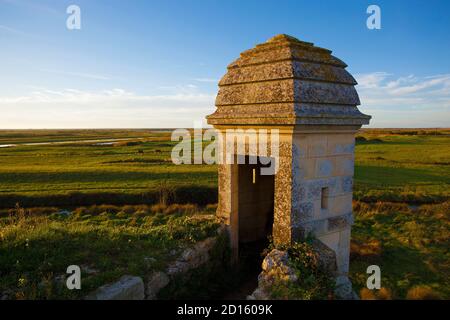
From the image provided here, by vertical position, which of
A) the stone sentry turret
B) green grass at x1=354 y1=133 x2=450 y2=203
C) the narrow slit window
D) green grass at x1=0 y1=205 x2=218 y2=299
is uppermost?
the stone sentry turret

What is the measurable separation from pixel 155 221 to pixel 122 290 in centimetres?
810

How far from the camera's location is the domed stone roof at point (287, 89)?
4.57 metres

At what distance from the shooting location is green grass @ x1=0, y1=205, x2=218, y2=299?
3.72 meters

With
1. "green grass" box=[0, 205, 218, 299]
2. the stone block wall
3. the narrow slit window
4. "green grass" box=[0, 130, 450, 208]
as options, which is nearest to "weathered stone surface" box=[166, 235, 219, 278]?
"green grass" box=[0, 205, 218, 299]

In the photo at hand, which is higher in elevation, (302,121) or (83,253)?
(302,121)

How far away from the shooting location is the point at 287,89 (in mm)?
4594

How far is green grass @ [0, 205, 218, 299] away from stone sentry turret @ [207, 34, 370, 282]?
1.56 meters

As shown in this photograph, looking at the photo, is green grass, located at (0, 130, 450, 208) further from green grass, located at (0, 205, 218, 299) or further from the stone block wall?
the stone block wall

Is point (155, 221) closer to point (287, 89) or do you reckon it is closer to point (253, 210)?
point (253, 210)

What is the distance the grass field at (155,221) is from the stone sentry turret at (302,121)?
160 cm

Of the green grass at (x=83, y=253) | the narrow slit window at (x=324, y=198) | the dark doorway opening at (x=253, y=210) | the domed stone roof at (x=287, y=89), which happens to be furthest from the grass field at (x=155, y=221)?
the domed stone roof at (x=287, y=89)

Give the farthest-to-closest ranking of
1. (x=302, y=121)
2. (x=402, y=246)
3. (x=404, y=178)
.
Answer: (x=404, y=178) < (x=402, y=246) < (x=302, y=121)

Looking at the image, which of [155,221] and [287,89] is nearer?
[287,89]

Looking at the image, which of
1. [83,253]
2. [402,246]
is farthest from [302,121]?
[402,246]
